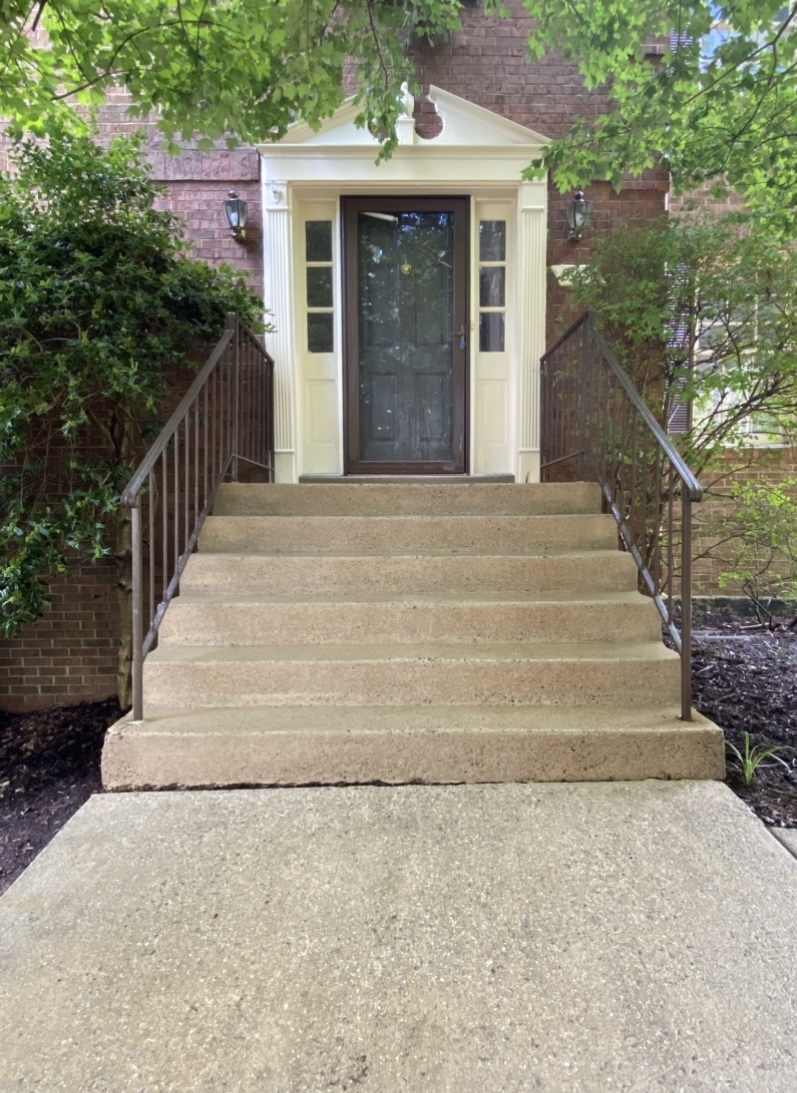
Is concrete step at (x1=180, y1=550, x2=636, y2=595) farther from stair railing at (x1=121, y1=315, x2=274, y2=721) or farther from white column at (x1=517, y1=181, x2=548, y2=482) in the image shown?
white column at (x1=517, y1=181, x2=548, y2=482)

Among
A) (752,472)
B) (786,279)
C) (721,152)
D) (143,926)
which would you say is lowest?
(143,926)

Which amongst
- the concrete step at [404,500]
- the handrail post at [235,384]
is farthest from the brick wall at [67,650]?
the concrete step at [404,500]

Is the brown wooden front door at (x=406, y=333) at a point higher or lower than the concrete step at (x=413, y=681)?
higher

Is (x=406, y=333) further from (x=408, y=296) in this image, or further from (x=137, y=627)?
(x=137, y=627)

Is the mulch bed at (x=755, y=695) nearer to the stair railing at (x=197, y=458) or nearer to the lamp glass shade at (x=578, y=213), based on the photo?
the stair railing at (x=197, y=458)

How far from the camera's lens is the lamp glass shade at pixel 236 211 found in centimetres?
432

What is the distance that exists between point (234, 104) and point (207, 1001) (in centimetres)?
362

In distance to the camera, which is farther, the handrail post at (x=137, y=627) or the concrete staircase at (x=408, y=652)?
the handrail post at (x=137, y=627)

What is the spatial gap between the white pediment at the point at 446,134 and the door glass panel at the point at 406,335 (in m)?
0.45

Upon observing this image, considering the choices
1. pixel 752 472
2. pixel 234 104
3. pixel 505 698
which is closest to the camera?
pixel 505 698

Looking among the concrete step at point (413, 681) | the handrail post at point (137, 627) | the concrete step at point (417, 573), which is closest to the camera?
the handrail post at point (137, 627)

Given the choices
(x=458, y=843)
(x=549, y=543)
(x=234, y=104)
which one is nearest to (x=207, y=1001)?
(x=458, y=843)

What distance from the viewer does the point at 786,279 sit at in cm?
337

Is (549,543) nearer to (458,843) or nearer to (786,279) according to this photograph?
(458,843)
